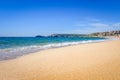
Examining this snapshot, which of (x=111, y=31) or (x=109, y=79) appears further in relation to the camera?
(x=111, y=31)

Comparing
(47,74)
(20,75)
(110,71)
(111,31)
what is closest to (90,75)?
(110,71)

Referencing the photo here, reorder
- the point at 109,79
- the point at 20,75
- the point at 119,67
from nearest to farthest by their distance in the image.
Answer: the point at 109,79, the point at 20,75, the point at 119,67

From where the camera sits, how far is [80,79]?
6.38 metres

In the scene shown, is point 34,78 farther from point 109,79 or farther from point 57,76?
point 109,79

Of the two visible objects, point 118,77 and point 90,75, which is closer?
point 118,77

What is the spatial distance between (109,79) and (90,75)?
0.81 metres

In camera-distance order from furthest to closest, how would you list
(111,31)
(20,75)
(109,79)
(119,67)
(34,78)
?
(111,31) → (119,67) → (20,75) → (34,78) → (109,79)

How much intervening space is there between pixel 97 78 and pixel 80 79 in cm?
61

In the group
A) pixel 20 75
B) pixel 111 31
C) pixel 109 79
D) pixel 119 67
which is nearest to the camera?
pixel 109 79

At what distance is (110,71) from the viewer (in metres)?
7.25

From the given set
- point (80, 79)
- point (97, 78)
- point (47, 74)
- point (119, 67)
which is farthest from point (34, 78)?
point (119, 67)

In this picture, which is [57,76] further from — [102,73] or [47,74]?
[102,73]

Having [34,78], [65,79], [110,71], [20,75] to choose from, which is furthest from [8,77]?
[110,71]

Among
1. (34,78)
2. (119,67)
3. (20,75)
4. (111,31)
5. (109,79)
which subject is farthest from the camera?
(111,31)
